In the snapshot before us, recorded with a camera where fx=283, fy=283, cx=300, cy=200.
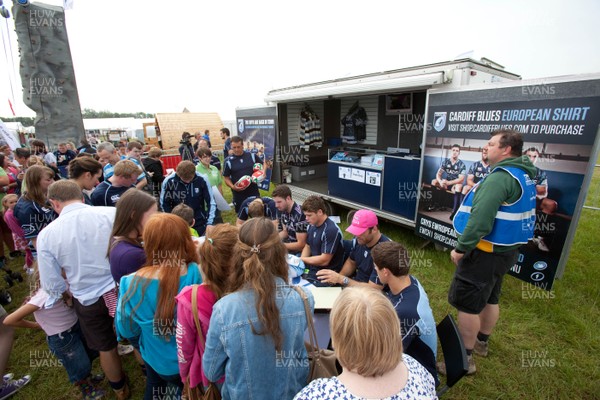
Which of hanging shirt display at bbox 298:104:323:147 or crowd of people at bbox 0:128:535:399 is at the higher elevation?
hanging shirt display at bbox 298:104:323:147

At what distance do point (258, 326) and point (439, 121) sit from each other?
12.2 feet

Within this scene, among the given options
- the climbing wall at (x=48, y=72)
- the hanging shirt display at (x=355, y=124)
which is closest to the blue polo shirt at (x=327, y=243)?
the hanging shirt display at (x=355, y=124)

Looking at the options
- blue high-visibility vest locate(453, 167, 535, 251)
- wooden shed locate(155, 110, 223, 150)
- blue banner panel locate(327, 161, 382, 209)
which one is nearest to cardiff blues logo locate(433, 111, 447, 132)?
blue banner panel locate(327, 161, 382, 209)

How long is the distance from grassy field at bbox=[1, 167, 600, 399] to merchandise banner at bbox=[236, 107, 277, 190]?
4.38 metres

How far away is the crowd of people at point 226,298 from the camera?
1.02 meters

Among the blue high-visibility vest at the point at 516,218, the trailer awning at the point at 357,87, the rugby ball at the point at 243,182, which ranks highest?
the trailer awning at the point at 357,87

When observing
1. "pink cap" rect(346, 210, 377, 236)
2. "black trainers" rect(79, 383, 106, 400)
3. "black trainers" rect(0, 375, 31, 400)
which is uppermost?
"pink cap" rect(346, 210, 377, 236)

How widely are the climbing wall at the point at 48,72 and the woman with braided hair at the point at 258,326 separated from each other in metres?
11.2

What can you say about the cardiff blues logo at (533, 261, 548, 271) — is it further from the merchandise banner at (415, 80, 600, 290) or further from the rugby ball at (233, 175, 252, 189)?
the rugby ball at (233, 175, 252, 189)

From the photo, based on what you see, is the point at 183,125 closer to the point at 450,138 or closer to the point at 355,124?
the point at 355,124

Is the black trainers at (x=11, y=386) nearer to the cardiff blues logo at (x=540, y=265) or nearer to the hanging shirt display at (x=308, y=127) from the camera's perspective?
the cardiff blues logo at (x=540, y=265)

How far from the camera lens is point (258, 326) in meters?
1.19

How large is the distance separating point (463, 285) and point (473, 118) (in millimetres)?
2139

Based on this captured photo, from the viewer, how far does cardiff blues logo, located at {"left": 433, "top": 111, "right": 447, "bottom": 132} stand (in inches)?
148
